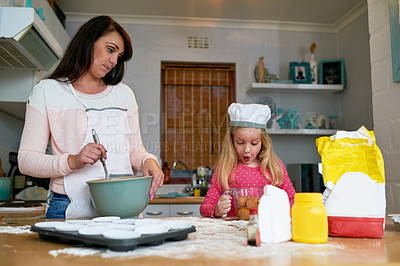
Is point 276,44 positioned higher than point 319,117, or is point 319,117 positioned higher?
point 276,44

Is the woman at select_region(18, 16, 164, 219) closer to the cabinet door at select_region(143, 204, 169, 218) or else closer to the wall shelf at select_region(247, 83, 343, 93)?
the cabinet door at select_region(143, 204, 169, 218)

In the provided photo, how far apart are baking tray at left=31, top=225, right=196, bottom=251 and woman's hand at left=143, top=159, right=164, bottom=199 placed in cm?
48

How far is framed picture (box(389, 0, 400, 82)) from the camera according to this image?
4.48ft

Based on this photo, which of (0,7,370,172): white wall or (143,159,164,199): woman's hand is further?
(0,7,370,172): white wall

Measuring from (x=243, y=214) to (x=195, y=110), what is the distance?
8.59 ft

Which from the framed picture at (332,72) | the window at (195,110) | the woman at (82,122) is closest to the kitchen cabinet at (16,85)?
the woman at (82,122)

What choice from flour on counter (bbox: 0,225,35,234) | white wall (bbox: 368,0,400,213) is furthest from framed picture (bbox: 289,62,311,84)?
flour on counter (bbox: 0,225,35,234)

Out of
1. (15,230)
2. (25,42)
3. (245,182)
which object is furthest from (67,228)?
(25,42)

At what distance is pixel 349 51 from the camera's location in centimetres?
349

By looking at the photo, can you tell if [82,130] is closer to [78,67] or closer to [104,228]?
[78,67]

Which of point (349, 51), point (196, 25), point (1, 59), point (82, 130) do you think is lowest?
point (82, 130)

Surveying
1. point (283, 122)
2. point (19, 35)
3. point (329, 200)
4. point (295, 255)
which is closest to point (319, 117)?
point (283, 122)

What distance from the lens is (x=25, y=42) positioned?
186 cm

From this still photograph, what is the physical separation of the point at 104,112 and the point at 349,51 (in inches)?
116
